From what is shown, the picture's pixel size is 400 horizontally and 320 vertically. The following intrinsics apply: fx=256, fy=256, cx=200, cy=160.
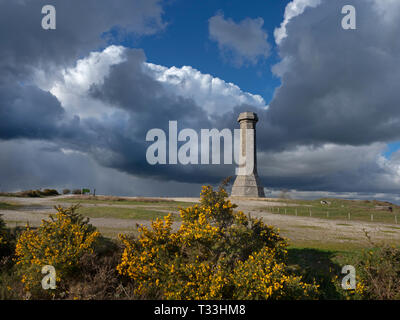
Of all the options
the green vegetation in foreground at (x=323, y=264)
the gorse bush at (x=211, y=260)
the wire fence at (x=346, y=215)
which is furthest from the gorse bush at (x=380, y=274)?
the wire fence at (x=346, y=215)

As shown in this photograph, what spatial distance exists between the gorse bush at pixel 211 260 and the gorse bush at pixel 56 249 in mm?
1526

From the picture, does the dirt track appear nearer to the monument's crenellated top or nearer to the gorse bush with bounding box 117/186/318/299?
the gorse bush with bounding box 117/186/318/299

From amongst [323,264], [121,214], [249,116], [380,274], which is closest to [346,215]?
[323,264]

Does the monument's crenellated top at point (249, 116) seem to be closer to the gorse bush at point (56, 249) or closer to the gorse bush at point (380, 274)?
the gorse bush at point (380, 274)

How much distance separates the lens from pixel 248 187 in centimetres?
5656

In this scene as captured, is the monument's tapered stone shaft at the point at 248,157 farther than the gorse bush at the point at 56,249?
Yes

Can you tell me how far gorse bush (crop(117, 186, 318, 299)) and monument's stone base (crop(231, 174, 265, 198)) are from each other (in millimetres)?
47219

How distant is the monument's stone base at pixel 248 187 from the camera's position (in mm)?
56250

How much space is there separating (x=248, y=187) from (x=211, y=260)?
162 feet

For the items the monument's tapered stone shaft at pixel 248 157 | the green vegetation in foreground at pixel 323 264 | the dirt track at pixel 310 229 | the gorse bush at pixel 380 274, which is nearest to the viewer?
the gorse bush at pixel 380 274
